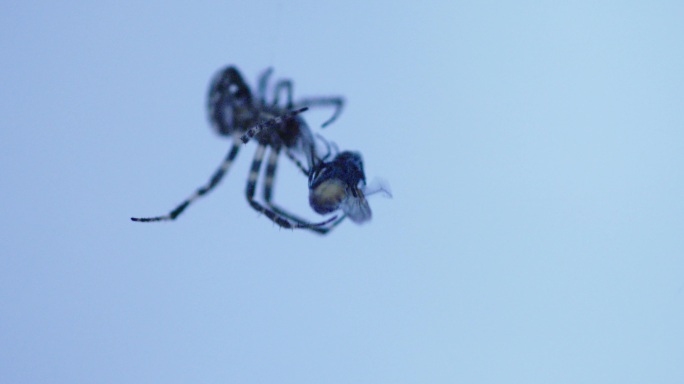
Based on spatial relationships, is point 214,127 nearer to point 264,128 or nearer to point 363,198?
point 264,128

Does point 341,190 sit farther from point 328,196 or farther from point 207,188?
point 207,188

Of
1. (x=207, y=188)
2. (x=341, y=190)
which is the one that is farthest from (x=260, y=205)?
(x=341, y=190)

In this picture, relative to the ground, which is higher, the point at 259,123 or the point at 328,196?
the point at 259,123

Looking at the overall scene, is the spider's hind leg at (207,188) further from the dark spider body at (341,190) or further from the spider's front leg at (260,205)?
the dark spider body at (341,190)

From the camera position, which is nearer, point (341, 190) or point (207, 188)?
point (341, 190)

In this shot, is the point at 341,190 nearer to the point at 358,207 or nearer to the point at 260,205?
the point at 358,207

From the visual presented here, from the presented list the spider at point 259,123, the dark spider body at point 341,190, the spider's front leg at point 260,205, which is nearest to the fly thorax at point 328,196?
the dark spider body at point 341,190

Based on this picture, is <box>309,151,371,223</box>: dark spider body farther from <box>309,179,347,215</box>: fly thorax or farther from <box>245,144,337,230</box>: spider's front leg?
<box>245,144,337,230</box>: spider's front leg

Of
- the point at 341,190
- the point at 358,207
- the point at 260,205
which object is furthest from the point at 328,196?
the point at 260,205

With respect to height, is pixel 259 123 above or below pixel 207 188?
above

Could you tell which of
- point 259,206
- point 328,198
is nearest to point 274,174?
point 259,206
